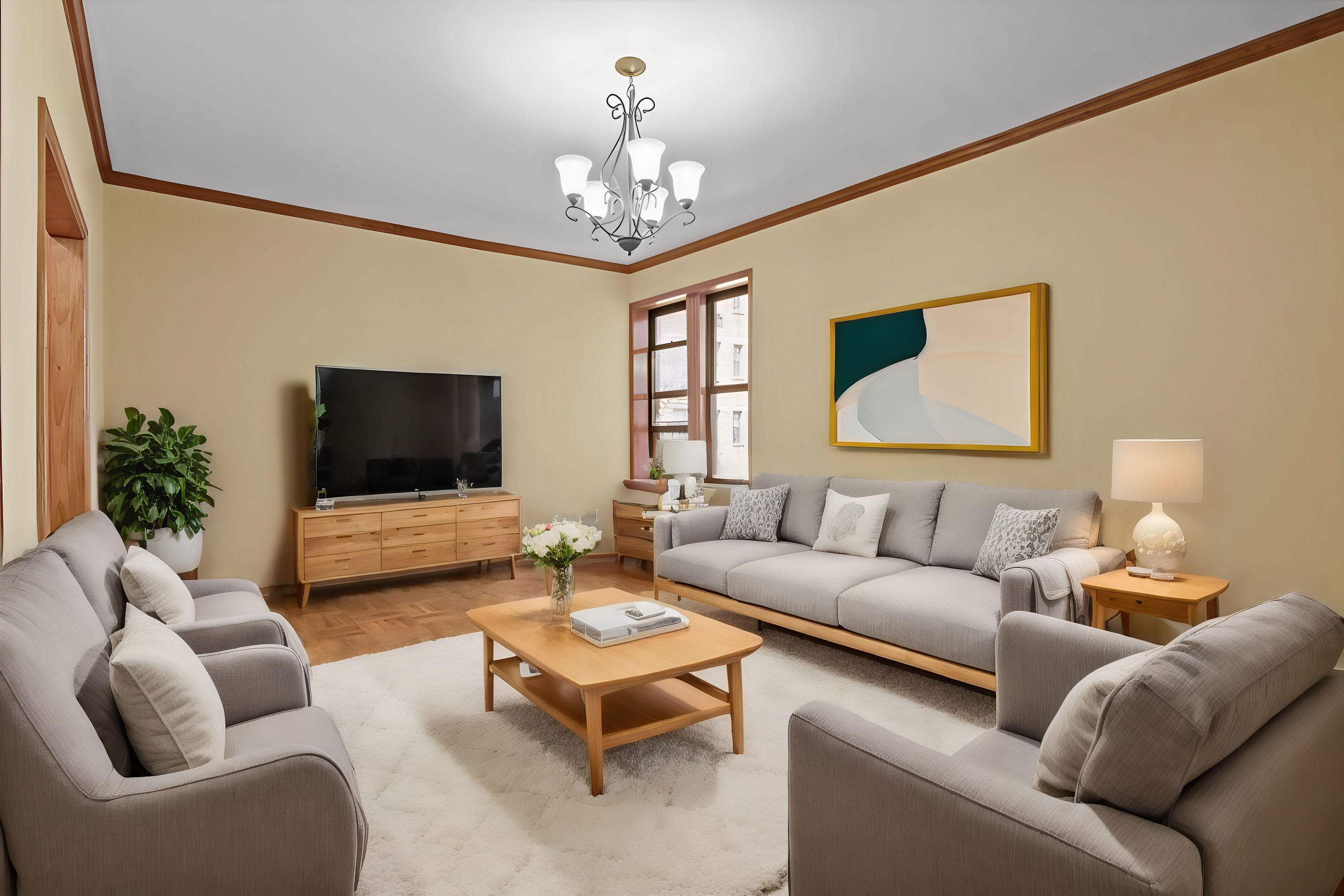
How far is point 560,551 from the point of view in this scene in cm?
283

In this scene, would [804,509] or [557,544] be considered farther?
[804,509]

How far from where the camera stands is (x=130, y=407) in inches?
173

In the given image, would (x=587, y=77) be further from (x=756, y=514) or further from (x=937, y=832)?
(x=937, y=832)

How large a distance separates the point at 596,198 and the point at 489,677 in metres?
2.25

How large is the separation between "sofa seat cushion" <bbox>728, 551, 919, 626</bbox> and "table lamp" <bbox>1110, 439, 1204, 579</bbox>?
1.05 meters

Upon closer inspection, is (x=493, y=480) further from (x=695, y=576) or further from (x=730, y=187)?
(x=730, y=187)

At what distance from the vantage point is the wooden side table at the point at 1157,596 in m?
2.67

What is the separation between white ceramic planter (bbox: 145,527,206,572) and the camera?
4.09 metres

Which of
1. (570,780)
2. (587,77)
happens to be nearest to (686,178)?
(587,77)

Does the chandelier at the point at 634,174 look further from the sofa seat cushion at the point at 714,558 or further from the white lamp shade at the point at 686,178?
the sofa seat cushion at the point at 714,558

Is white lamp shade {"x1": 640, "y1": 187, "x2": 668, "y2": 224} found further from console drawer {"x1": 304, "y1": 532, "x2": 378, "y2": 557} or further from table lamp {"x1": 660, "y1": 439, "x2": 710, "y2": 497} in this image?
console drawer {"x1": 304, "y1": 532, "x2": 378, "y2": 557}

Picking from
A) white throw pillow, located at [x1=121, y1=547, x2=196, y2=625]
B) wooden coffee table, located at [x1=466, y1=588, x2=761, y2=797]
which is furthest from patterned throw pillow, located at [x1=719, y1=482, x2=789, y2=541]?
white throw pillow, located at [x1=121, y1=547, x2=196, y2=625]

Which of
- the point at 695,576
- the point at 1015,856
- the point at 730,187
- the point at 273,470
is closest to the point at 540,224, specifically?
the point at 730,187

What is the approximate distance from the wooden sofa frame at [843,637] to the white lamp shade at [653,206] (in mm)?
2041
